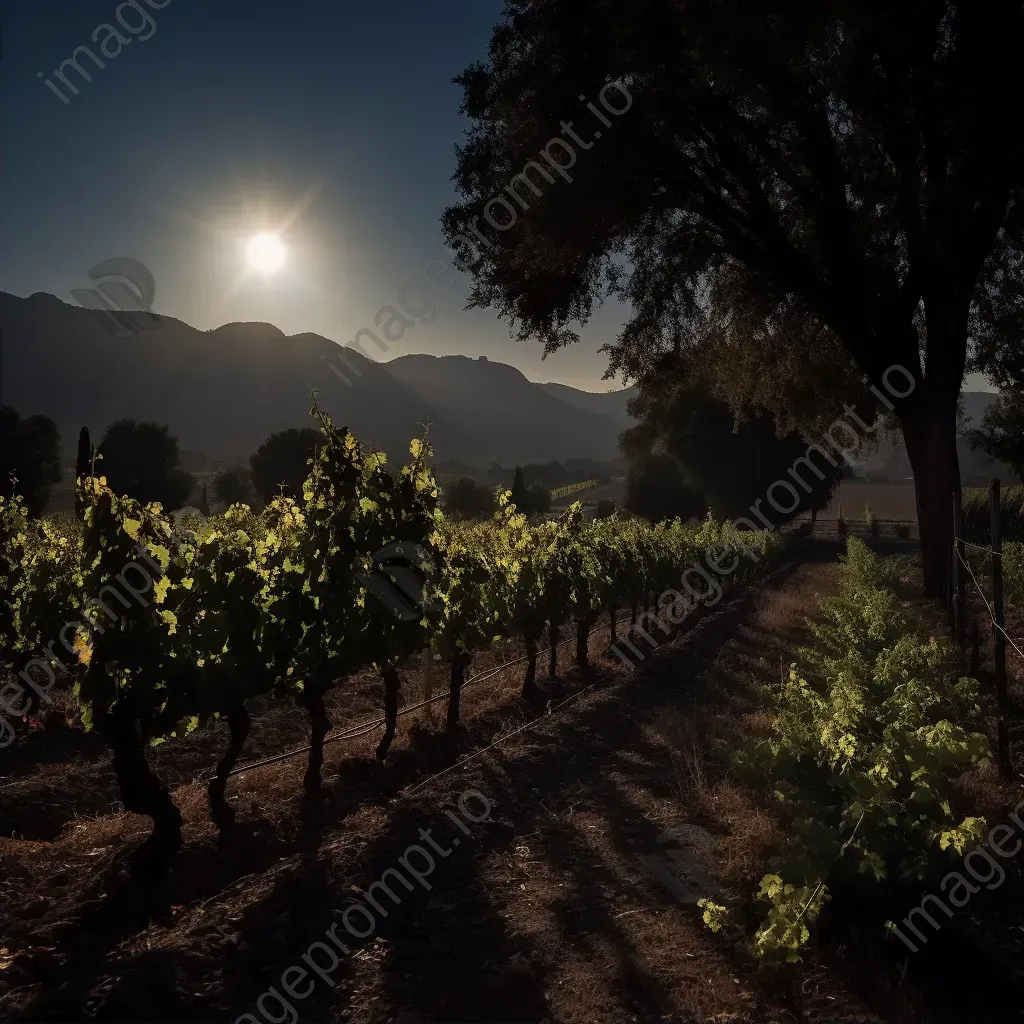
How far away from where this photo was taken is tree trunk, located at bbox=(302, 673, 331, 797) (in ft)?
25.7

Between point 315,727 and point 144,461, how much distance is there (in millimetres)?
67098

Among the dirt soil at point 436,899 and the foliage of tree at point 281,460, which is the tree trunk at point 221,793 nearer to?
the dirt soil at point 436,899

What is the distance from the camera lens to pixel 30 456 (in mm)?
56469

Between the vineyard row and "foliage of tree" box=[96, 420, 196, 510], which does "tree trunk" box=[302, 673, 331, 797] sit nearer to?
the vineyard row

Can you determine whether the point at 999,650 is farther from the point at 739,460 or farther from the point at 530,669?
the point at 739,460

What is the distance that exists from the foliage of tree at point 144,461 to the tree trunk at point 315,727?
203 ft

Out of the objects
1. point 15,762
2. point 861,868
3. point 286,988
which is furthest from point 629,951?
point 15,762

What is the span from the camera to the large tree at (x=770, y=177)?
10.9 meters

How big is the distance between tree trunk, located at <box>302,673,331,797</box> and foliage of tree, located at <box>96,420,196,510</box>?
61818 millimetres

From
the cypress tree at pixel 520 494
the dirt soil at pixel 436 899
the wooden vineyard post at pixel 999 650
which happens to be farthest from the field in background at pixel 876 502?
the dirt soil at pixel 436 899

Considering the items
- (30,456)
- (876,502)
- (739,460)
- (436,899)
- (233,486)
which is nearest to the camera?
(436,899)

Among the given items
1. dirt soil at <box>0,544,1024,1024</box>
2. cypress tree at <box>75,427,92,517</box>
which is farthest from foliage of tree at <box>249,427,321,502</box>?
cypress tree at <box>75,427,92,517</box>

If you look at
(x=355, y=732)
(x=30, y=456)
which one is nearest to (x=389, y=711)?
(x=355, y=732)

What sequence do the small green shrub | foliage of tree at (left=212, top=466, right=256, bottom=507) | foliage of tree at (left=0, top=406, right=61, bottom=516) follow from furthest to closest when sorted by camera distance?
foliage of tree at (left=212, top=466, right=256, bottom=507)
foliage of tree at (left=0, top=406, right=61, bottom=516)
the small green shrub
